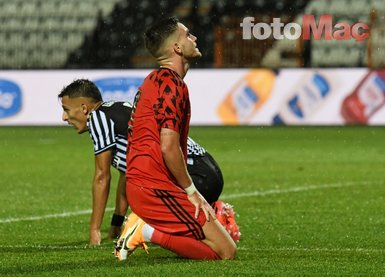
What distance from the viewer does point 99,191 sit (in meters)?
8.88

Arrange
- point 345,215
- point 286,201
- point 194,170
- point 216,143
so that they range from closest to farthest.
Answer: point 194,170, point 345,215, point 286,201, point 216,143

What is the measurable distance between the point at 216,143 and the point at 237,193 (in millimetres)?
7448

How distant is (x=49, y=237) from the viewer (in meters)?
9.55

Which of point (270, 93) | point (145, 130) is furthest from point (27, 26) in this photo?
point (145, 130)

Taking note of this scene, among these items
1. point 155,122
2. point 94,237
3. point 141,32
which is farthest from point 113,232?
point 141,32

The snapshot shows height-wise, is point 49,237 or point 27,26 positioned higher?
point 49,237

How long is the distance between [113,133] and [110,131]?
0.09ft

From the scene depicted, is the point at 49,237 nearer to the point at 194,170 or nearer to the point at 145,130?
the point at 194,170

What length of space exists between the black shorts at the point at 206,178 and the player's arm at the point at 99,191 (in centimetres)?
62

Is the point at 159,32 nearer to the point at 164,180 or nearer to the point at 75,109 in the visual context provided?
the point at 164,180

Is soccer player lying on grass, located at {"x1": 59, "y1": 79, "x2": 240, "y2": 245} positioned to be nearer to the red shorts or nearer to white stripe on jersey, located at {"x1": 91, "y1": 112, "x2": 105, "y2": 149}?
white stripe on jersey, located at {"x1": 91, "y1": 112, "x2": 105, "y2": 149}

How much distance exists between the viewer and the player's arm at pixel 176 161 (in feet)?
23.6

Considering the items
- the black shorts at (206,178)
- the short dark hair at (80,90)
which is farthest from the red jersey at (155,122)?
the short dark hair at (80,90)

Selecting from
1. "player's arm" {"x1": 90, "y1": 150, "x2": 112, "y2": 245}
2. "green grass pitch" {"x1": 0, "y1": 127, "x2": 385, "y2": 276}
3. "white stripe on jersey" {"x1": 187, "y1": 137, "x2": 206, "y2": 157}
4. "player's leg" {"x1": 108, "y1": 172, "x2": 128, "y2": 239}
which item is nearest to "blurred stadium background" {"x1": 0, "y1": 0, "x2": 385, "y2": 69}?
"green grass pitch" {"x1": 0, "y1": 127, "x2": 385, "y2": 276}
